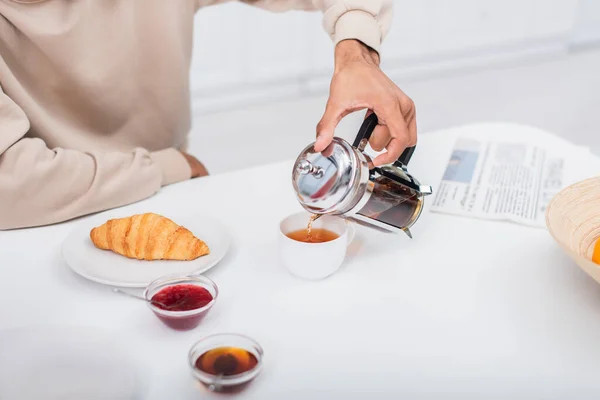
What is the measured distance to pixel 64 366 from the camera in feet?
2.64

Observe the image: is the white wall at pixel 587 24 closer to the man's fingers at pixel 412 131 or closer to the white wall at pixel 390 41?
the white wall at pixel 390 41

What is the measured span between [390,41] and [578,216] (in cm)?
263

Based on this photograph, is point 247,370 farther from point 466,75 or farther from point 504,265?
point 466,75

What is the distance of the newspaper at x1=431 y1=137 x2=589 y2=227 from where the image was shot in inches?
48.4

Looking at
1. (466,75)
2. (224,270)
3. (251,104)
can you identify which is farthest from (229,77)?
(224,270)

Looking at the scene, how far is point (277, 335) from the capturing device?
0.90m

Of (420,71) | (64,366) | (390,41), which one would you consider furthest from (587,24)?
(64,366)

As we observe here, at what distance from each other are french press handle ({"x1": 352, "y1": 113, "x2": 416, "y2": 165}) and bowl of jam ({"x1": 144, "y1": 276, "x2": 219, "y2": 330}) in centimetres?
29

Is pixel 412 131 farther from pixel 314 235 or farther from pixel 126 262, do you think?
pixel 126 262

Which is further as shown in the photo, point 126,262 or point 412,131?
point 412,131

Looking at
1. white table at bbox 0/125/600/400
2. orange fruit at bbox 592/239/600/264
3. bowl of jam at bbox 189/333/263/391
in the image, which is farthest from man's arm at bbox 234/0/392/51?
bowl of jam at bbox 189/333/263/391

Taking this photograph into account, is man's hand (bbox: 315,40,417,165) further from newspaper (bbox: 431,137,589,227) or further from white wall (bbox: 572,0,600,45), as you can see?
white wall (bbox: 572,0,600,45)

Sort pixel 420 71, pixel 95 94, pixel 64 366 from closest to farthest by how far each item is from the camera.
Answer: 1. pixel 64 366
2. pixel 95 94
3. pixel 420 71

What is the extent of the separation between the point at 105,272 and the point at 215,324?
0.20 metres
